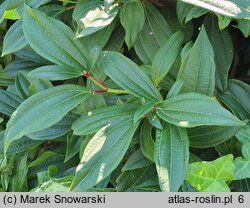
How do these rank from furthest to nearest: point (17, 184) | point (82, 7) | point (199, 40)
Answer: point (17, 184)
point (82, 7)
point (199, 40)

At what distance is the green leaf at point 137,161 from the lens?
1043 mm

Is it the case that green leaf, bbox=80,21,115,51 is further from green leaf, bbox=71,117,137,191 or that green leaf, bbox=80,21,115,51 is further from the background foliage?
green leaf, bbox=71,117,137,191

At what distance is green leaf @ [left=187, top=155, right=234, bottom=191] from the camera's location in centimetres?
92

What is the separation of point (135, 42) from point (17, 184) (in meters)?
0.47

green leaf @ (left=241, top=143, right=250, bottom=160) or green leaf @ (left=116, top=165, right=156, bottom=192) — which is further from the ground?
green leaf @ (left=241, top=143, right=250, bottom=160)

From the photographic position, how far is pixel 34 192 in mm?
1037

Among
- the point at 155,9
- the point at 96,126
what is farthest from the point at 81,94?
the point at 155,9

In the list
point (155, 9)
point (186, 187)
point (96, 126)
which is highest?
point (155, 9)

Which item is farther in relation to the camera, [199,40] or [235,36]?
[235,36]

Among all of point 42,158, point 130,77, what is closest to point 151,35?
point 130,77

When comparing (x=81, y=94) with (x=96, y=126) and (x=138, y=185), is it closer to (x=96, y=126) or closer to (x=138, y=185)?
(x=96, y=126)

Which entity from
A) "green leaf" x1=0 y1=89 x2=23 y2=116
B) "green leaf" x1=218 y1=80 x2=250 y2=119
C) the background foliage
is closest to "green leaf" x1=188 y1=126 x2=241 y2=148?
the background foliage

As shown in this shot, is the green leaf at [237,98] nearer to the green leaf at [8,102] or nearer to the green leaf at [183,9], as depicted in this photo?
the green leaf at [183,9]

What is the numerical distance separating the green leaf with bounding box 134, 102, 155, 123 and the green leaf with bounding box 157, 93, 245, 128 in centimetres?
2
